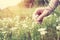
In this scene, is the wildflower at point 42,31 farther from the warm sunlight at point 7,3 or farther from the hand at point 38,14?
the warm sunlight at point 7,3

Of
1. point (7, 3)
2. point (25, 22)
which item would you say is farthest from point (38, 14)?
point (7, 3)

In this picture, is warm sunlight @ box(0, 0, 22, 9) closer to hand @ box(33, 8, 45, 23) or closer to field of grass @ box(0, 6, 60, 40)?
field of grass @ box(0, 6, 60, 40)

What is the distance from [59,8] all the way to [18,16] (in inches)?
12.9

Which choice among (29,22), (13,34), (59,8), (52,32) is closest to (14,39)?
(13,34)

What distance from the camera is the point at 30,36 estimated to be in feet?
3.92

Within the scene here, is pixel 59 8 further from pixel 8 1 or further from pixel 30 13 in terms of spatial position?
pixel 8 1

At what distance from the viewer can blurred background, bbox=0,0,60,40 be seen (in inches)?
46.7

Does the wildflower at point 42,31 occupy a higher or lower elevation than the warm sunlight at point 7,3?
lower

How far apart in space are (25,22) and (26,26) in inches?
1.3

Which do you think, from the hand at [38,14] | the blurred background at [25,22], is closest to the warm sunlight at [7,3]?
the blurred background at [25,22]

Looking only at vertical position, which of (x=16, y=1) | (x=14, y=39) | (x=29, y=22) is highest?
(x=16, y=1)

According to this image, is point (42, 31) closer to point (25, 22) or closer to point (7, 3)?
point (25, 22)

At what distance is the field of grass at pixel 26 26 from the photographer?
3.88 ft

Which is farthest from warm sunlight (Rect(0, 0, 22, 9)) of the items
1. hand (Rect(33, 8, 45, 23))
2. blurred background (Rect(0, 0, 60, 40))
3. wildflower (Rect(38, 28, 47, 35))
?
wildflower (Rect(38, 28, 47, 35))
